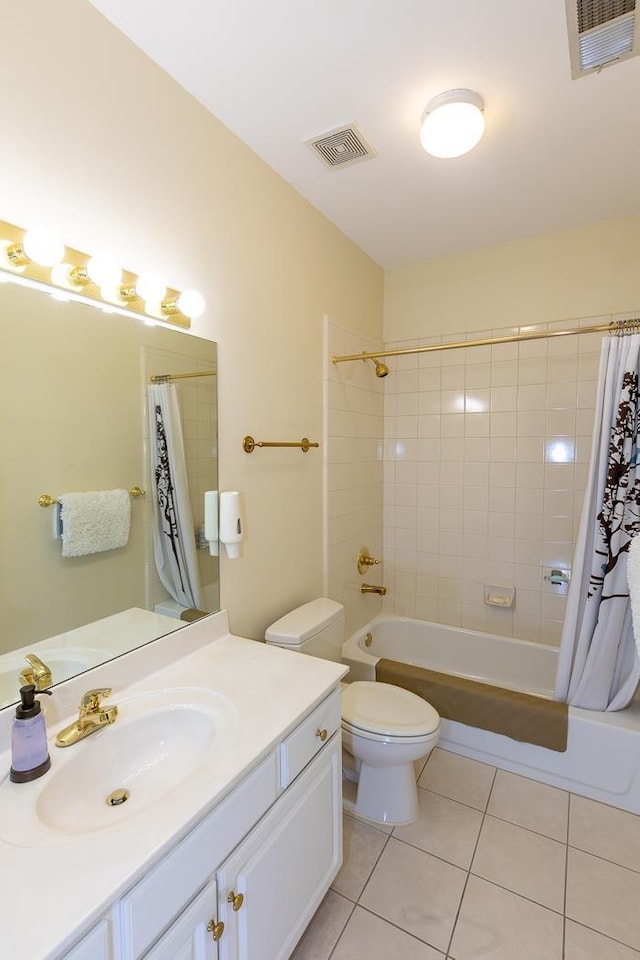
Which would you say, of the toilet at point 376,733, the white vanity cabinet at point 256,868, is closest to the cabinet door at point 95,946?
the white vanity cabinet at point 256,868

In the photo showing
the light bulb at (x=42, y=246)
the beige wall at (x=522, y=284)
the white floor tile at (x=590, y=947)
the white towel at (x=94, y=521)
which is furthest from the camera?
the beige wall at (x=522, y=284)

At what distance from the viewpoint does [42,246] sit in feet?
3.26

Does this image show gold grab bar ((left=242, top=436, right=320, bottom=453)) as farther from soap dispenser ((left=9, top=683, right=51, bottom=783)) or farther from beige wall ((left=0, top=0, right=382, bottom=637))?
soap dispenser ((left=9, top=683, right=51, bottom=783))

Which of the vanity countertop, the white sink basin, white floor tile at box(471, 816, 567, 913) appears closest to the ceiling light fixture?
the vanity countertop

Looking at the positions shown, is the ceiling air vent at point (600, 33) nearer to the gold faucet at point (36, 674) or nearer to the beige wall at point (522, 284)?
the beige wall at point (522, 284)

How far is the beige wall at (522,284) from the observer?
2.28m

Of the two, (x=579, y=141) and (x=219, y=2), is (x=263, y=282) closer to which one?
(x=219, y=2)

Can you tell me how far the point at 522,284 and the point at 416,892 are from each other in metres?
2.80

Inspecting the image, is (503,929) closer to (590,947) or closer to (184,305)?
(590,947)

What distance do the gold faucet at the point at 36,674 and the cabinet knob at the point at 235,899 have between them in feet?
1.98

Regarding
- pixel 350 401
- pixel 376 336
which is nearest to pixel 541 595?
pixel 350 401

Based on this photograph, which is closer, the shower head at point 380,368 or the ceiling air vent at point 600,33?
the ceiling air vent at point 600,33

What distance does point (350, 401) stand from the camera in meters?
2.49

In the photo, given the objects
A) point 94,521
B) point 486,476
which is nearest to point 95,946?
point 94,521
